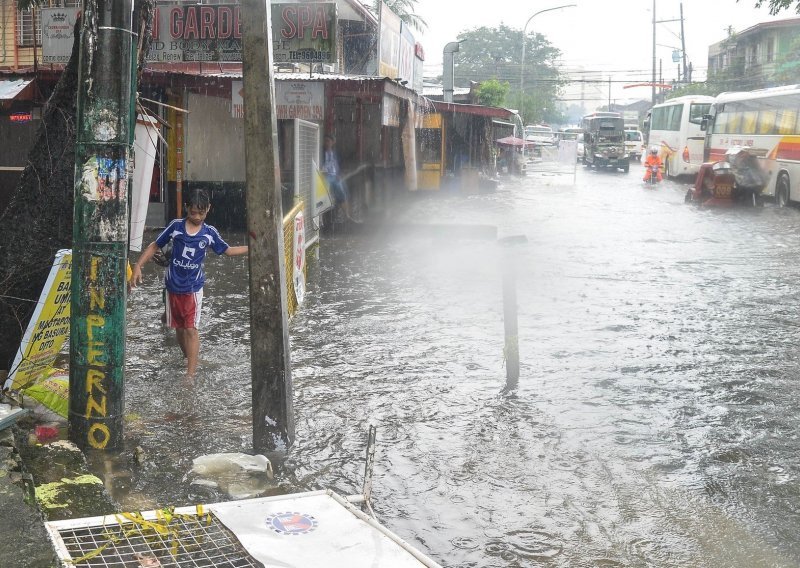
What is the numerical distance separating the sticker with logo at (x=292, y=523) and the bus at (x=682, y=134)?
32.9 m

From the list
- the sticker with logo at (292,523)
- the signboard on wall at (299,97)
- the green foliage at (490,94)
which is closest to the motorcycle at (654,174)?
the green foliage at (490,94)

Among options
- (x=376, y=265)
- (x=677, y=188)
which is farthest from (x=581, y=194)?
(x=376, y=265)

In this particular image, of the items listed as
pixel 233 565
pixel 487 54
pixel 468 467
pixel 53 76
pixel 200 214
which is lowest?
pixel 468 467

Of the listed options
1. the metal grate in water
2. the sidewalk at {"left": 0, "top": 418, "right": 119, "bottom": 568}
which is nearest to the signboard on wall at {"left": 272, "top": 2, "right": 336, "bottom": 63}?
the sidewalk at {"left": 0, "top": 418, "right": 119, "bottom": 568}

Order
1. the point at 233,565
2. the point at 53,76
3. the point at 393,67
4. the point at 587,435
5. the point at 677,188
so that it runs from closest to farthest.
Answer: the point at 233,565
the point at 587,435
the point at 53,76
the point at 393,67
the point at 677,188

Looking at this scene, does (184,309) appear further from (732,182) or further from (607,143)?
(607,143)

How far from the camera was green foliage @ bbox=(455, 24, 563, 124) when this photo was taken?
76.8 m

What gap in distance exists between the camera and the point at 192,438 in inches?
234

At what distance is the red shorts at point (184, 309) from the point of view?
7.18 meters

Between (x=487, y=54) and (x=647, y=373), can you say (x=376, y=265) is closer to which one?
(x=647, y=373)

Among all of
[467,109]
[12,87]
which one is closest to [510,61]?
[467,109]

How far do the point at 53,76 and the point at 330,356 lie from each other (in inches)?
422

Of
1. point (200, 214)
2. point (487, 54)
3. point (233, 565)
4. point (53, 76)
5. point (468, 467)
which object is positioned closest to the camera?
point (233, 565)

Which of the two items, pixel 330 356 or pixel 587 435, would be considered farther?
pixel 330 356
